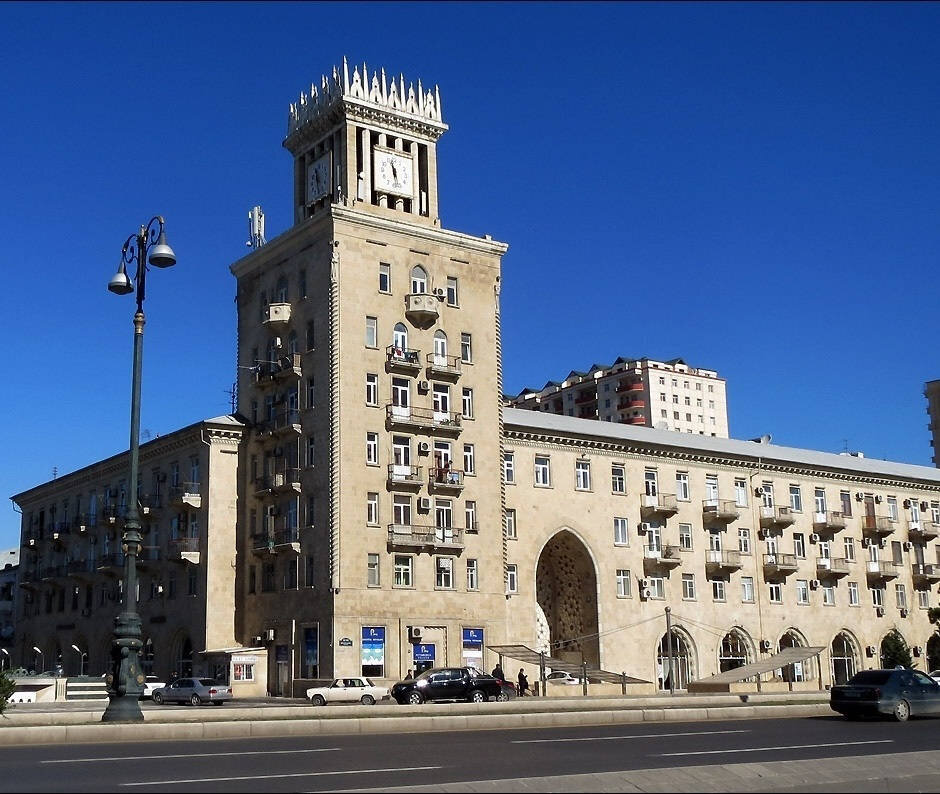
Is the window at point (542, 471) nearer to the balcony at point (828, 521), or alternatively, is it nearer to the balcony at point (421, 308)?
the balcony at point (421, 308)

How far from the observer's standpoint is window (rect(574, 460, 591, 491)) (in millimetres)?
67125

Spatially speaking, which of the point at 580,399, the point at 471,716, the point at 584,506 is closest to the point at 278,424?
the point at 584,506

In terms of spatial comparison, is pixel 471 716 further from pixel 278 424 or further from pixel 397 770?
pixel 278 424

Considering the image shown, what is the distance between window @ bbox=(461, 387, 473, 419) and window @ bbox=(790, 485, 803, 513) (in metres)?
25.8

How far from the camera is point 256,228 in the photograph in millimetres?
67312

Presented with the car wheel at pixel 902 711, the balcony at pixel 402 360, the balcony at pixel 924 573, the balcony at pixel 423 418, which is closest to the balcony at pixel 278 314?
the balcony at pixel 402 360

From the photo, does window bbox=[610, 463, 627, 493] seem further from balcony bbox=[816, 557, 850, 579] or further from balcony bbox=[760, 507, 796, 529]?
balcony bbox=[816, 557, 850, 579]

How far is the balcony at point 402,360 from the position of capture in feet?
193

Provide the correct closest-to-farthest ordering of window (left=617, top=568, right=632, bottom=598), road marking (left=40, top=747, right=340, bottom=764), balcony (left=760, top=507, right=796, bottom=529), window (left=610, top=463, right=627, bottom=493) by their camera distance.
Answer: road marking (left=40, top=747, right=340, bottom=764)
window (left=617, top=568, right=632, bottom=598)
window (left=610, top=463, right=627, bottom=493)
balcony (left=760, top=507, right=796, bottom=529)

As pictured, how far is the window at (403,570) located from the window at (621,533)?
48.8 feet

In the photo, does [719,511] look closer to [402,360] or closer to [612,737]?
[402,360]

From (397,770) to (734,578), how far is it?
188 ft

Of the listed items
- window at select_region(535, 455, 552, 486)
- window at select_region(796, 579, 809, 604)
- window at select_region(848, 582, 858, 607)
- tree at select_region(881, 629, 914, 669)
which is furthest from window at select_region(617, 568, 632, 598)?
window at select_region(848, 582, 858, 607)

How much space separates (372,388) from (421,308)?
16.1 ft
